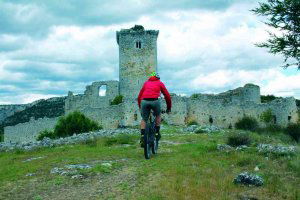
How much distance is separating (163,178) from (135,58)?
3939 centimetres

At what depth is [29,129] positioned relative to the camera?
42.2 meters

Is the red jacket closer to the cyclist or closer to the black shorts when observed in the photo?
the cyclist

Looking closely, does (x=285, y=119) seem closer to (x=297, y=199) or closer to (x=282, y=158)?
(x=282, y=158)

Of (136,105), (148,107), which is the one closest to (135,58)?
(136,105)

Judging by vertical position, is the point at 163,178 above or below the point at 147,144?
below

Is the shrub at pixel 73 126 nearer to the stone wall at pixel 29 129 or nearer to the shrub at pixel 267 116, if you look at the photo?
the stone wall at pixel 29 129

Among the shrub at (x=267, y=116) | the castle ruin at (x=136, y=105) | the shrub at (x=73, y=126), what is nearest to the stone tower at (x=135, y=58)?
the castle ruin at (x=136, y=105)

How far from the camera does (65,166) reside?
31.9ft

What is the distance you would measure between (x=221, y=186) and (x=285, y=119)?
1352 inches

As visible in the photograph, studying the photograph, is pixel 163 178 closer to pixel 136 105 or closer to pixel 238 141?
pixel 238 141

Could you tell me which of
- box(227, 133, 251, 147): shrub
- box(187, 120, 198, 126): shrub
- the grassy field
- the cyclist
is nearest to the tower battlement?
box(187, 120, 198, 126): shrub

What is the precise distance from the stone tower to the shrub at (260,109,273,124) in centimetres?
1366

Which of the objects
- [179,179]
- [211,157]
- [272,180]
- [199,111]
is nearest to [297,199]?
[272,180]

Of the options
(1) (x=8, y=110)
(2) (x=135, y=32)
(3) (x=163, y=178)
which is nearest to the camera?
(3) (x=163, y=178)
